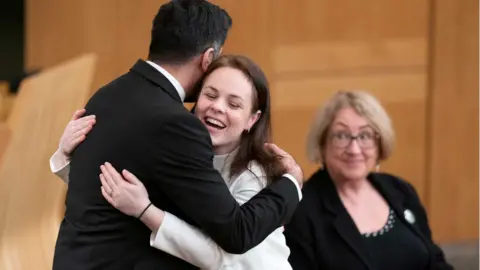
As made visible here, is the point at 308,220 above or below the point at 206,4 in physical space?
below

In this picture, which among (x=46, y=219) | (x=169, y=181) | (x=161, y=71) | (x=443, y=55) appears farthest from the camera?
(x=443, y=55)

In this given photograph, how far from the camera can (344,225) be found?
2.45 meters

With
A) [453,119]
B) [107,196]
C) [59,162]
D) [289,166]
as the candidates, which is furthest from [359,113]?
[453,119]

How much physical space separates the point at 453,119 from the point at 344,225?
2185mm

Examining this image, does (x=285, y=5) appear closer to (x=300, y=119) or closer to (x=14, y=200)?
(x=300, y=119)

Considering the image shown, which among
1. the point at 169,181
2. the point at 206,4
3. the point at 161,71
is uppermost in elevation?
the point at 206,4

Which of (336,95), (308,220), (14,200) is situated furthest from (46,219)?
(336,95)

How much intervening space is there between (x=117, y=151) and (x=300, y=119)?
2.97 meters

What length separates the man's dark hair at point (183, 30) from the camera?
1604mm

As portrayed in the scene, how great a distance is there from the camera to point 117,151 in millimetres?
1536

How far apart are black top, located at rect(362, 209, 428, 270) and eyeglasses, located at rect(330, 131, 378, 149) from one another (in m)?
0.26

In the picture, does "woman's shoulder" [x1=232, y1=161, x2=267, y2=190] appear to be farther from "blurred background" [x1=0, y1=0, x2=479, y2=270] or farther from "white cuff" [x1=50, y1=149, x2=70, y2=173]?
"blurred background" [x1=0, y1=0, x2=479, y2=270]

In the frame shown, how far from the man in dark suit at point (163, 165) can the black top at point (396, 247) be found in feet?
2.90

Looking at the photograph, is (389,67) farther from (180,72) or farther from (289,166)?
(180,72)
